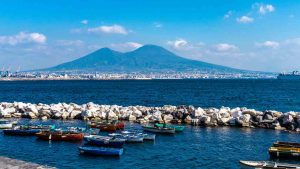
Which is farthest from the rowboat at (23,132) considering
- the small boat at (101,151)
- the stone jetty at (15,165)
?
the stone jetty at (15,165)

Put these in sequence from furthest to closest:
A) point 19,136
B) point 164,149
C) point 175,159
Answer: point 19,136 < point 164,149 < point 175,159

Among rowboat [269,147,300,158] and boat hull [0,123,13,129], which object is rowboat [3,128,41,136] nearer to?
boat hull [0,123,13,129]

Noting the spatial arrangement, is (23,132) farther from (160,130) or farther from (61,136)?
(160,130)

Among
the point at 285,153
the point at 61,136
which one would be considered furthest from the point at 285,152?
the point at 61,136

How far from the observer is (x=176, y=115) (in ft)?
157

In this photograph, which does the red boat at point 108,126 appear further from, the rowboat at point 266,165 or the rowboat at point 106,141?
the rowboat at point 266,165

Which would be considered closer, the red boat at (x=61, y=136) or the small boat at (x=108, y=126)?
the red boat at (x=61, y=136)

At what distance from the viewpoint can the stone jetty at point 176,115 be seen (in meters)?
43.0

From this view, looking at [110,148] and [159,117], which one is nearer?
[110,148]

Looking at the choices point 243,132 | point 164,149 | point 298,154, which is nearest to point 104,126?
point 164,149

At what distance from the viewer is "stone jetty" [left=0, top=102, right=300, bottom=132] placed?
4300 centimetres

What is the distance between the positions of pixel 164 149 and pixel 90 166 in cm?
740

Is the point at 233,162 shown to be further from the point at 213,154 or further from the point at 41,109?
the point at 41,109

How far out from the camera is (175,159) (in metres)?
28.9
